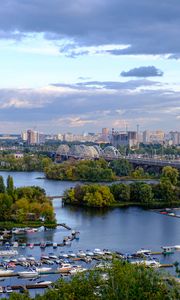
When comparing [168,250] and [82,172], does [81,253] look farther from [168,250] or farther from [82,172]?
[82,172]

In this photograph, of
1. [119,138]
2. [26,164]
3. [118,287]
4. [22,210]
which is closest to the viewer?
[118,287]

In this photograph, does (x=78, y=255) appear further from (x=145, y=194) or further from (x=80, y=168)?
(x=80, y=168)

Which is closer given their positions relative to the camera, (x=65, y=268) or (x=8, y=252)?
(x=65, y=268)

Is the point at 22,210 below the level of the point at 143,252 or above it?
above

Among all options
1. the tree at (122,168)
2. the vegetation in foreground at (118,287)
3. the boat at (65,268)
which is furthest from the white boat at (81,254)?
the tree at (122,168)

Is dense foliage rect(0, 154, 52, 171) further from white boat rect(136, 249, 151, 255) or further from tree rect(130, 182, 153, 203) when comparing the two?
white boat rect(136, 249, 151, 255)

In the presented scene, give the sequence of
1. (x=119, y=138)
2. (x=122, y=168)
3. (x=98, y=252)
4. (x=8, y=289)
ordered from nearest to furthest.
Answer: (x=8, y=289), (x=98, y=252), (x=122, y=168), (x=119, y=138)

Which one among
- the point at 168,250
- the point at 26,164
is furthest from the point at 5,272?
the point at 26,164

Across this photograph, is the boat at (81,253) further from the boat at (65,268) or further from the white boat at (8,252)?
the white boat at (8,252)
